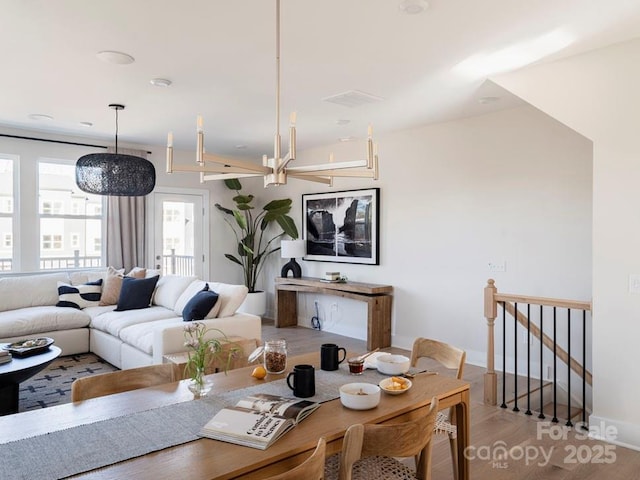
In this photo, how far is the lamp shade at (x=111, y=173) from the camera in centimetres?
511

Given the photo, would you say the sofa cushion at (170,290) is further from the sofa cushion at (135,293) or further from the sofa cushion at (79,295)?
the sofa cushion at (79,295)

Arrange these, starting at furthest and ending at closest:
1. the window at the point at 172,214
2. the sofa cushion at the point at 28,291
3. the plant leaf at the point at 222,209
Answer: the plant leaf at the point at 222,209
the window at the point at 172,214
the sofa cushion at the point at 28,291

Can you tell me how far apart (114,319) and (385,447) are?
4.39m

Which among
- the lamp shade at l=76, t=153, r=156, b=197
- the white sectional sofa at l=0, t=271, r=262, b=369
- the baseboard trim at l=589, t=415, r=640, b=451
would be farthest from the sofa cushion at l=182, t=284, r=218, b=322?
the baseboard trim at l=589, t=415, r=640, b=451

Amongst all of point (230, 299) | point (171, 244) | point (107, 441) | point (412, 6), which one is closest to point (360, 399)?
point (107, 441)

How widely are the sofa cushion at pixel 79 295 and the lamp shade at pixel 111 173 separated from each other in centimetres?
136

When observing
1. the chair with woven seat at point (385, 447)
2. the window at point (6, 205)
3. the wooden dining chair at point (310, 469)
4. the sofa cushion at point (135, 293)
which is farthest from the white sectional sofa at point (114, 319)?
the wooden dining chair at point (310, 469)

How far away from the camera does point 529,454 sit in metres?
3.07

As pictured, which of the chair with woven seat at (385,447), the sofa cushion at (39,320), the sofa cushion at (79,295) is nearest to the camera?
the chair with woven seat at (385,447)

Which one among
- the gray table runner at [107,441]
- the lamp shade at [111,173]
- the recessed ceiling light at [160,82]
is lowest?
the gray table runner at [107,441]

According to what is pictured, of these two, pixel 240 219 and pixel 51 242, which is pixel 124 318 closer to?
pixel 51 242

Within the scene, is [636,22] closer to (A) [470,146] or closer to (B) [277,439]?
(A) [470,146]

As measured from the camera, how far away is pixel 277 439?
4.98 feet

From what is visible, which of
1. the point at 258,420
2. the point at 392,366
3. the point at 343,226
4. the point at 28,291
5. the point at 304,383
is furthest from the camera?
the point at 343,226
